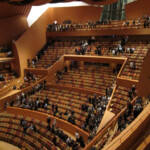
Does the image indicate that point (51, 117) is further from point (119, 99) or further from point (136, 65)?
point (136, 65)

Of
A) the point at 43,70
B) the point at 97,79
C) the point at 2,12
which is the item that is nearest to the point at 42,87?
the point at 43,70

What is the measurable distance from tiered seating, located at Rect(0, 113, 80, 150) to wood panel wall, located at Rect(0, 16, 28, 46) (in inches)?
241

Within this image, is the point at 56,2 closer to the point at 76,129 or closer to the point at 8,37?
the point at 8,37

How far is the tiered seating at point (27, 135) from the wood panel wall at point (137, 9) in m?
10.5

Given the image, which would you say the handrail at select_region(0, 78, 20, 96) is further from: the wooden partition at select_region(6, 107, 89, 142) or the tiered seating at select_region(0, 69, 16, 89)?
the wooden partition at select_region(6, 107, 89, 142)

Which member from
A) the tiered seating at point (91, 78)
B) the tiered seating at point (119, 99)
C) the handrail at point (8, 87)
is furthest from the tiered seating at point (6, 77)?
the tiered seating at point (119, 99)

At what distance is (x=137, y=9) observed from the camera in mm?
14461

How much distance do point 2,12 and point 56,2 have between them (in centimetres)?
566

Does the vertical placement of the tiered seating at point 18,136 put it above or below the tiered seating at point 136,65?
below

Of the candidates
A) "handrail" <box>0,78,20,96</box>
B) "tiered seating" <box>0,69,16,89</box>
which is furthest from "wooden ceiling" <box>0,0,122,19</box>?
"handrail" <box>0,78,20,96</box>

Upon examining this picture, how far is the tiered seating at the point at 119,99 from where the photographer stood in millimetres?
8695

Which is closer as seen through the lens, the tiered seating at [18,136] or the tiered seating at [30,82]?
the tiered seating at [18,136]

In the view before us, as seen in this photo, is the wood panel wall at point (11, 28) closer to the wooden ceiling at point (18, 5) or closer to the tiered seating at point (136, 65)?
the wooden ceiling at point (18, 5)

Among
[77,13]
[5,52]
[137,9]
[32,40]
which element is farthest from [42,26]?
[137,9]
